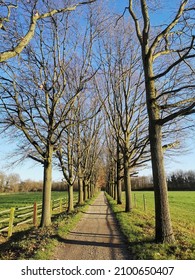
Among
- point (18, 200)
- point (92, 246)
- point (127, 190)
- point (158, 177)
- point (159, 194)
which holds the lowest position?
point (92, 246)

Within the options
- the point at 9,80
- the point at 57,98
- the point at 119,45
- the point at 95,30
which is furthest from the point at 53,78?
the point at 119,45

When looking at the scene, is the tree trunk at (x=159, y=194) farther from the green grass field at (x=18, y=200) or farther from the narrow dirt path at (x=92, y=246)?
the green grass field at (x=18, y=200)

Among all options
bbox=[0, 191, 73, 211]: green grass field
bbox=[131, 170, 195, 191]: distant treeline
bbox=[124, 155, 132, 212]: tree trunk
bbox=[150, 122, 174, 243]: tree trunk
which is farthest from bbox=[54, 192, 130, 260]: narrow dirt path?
bbox=[131, 170, 195, 191]: distant treeline

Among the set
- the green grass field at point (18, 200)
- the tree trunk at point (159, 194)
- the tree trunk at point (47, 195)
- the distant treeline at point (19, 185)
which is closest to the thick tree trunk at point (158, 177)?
A: the tree trunk at point (159, 194)

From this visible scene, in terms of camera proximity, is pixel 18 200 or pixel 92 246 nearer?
pixel 92 246

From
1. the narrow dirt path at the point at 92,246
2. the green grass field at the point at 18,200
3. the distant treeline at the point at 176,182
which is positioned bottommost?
the narrow dirt path at the point at 92,246

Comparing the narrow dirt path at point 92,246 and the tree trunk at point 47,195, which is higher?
the tree trunk at point 47,195

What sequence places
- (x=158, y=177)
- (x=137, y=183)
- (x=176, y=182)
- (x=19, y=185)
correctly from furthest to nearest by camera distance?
(x=19, y=185), (x=137, y=183), (x=176, y=182), (x=158, y=177)

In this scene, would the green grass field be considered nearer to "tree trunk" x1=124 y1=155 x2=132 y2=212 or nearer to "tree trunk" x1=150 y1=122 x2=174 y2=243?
"tree trunk" x1=124 y1=155 x2=132 y2=212

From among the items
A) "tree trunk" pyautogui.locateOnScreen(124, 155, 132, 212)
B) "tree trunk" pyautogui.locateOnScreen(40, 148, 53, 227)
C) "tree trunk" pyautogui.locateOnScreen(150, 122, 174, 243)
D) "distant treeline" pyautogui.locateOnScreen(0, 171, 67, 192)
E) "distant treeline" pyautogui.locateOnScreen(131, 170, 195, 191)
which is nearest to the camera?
"tree trunk" pyautogui.locateOnScreen(150, 122, 174, 243)

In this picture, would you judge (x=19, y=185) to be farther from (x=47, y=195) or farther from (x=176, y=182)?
(x=47, y=195)

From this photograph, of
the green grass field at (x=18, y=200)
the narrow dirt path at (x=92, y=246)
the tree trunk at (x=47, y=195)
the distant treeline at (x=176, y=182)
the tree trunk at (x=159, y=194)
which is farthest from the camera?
the distant treeline at (x=176, y=182)

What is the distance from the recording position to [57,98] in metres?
11.5

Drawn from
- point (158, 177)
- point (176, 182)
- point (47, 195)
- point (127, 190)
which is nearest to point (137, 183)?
point (176, 182)
